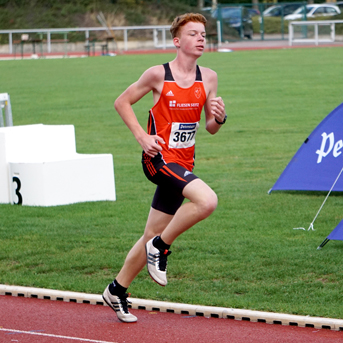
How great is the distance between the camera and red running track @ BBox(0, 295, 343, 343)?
207 inches

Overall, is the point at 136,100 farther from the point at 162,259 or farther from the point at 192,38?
the point at 162,259

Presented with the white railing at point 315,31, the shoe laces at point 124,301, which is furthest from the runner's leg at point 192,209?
the white railing at point 315,31

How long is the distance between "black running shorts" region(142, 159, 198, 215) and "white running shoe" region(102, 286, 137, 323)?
2.41 feet

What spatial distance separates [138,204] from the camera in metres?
10.6

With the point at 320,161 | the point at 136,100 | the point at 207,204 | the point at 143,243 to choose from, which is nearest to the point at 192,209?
the point at 207,204

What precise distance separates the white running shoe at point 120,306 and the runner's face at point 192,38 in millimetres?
1839

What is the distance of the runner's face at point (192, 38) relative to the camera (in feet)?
17.4

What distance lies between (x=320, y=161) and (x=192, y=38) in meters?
5.64

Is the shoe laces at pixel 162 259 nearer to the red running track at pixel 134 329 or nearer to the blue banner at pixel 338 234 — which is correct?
the red running track at pixel 134 329

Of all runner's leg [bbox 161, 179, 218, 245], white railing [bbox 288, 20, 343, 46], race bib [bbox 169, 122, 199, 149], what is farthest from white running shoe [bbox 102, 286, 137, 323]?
white railing [bbox 288, 20, 343, 46]

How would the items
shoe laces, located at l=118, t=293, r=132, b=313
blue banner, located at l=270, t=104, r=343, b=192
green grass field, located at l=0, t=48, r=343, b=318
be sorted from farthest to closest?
blue banner, located at l=270, t=104, r=343, b=192
green grass field, located at l=0, t=48, r=343, b=318
shoe laces, located at l=118, t=293, r=132, b=313

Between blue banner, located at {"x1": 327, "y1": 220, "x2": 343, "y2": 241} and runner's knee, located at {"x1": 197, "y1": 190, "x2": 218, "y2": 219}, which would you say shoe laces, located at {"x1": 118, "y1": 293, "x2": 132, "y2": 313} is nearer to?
runner's knee, located at {"x1": 197, "y1": 190, "x2": 218, "y2": 219}

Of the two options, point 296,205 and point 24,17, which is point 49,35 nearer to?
point 24,17

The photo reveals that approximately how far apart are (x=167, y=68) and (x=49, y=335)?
6.75 ft
